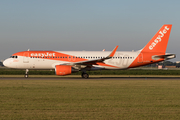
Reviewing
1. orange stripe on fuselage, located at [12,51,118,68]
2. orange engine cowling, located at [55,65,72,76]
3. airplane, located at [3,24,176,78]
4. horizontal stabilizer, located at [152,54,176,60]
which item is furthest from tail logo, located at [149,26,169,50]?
orange engine cowling, located at [55,65,72,76]

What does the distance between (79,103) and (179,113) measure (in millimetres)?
4553

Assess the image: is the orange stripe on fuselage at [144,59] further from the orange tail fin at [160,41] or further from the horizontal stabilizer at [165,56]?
the orange tail fin at [160,41]

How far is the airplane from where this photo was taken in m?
33.0

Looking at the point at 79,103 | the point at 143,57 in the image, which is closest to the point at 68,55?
the point at 143,57

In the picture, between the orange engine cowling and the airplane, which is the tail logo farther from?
the orange engine cowling

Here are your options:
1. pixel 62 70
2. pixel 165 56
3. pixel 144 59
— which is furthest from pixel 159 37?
pixel 62 70

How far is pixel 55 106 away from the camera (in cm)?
1125

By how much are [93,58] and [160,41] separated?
31.1ft

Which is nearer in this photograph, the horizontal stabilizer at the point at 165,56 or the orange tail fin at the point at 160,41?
the horizontal stabilizer at the point at 165,56

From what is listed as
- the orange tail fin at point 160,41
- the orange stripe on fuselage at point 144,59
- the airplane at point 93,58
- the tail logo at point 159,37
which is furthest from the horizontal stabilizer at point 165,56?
the tail logo at point 159,37

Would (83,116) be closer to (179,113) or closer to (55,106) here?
(55,106)

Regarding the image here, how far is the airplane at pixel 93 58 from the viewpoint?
33.0 metres

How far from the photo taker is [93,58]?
33.7 meters

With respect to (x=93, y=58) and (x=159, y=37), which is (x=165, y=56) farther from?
(x=93, y=58)
